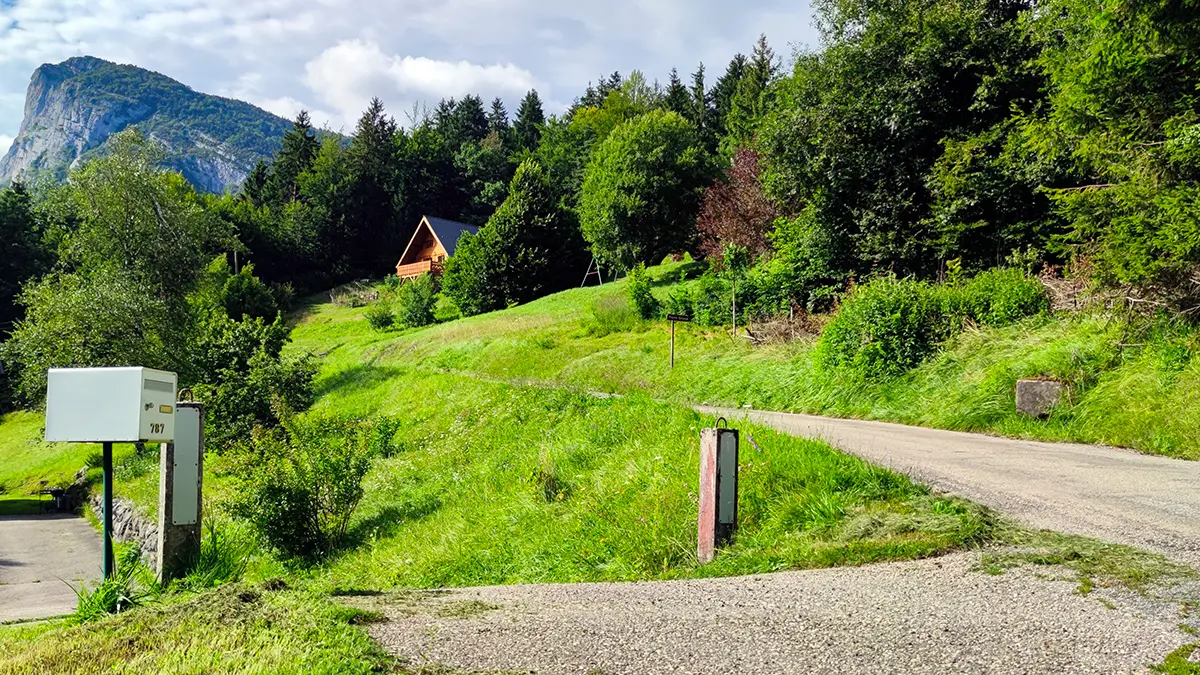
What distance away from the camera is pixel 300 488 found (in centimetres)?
1163

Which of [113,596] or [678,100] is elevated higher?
[678,100]

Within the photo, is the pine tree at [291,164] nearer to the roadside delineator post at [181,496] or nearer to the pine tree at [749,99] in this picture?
the pine tree at [749,99]

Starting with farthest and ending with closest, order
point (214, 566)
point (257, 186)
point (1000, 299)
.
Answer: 1. point (257, 186)
2. point (1000, 299)
3. point (214, 566)

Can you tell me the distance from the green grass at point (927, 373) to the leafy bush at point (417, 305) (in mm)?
11746

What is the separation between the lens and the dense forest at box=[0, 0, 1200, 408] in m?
11.9

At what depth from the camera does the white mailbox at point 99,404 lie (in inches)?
230

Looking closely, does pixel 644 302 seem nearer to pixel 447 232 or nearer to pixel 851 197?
pixel 851 197

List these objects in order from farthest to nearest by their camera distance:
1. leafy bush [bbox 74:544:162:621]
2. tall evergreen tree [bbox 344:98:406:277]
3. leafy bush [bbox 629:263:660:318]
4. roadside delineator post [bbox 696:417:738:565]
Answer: tall evergreen tree [bbox 344:98:406:277], leafy bush [bbox 629:263:660:318], roadside delineator post [bbox 696:417:738:565], leafy bush [bbox 74:544:162:621]

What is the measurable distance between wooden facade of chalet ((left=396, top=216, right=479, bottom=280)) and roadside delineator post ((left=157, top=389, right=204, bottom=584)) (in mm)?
49690

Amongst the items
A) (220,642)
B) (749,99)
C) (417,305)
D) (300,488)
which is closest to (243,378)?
(300,488)

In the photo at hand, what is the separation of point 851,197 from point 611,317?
10.1 meters

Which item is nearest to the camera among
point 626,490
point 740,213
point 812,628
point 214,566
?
point 812,628

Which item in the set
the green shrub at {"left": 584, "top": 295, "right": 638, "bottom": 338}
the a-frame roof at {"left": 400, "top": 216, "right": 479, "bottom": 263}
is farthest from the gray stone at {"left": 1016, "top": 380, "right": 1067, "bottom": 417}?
the a-frame roof at {"left": 400, "top": 216, "right": 479, "bottom": 263}

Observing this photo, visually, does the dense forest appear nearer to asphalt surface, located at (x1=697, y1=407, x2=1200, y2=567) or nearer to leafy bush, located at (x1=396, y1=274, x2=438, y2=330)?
leafy bush, located at (x1=396, y1=274, x2=438, y2=330)
